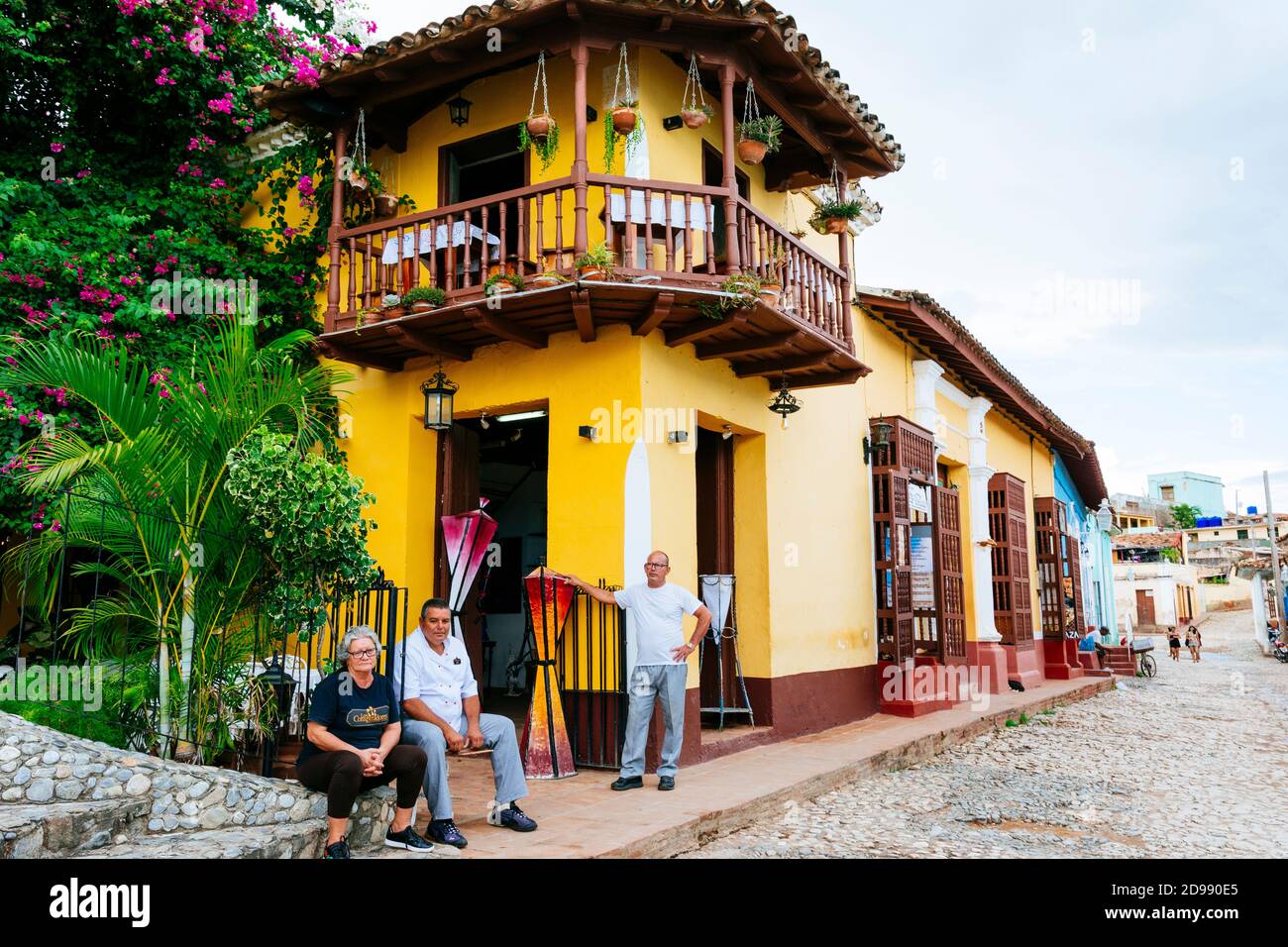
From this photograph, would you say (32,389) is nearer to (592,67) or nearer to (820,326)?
(592,67)

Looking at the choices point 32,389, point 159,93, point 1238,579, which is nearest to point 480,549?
point 32,389

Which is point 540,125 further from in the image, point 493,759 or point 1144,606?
point 1144,606

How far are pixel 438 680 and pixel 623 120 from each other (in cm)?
457

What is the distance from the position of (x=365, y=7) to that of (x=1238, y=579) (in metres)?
57.0

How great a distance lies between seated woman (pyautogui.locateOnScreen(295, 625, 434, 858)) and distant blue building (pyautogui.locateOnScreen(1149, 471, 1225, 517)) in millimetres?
80362

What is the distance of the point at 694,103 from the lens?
8.68 meters

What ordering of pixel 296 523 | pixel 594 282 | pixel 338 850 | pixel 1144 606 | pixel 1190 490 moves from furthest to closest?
pixel 1190 490 < pixel 1144 606 < pixel 594 282 < pixel 296 523 < pixel 338 850

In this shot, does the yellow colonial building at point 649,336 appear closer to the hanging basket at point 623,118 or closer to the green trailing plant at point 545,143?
the hanging basket at point 623,118

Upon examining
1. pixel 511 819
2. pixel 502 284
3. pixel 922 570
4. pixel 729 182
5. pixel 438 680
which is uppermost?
pixel 729 182

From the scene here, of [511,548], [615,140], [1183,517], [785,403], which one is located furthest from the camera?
[1183,517]

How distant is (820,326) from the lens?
28.8 ft

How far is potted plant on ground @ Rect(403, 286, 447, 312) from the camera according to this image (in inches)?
305

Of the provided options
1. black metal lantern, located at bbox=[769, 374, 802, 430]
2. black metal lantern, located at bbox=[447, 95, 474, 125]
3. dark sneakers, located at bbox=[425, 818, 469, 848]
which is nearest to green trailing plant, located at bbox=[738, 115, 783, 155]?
black metal lantern, located at bbox=[769, 374, 802, 430]

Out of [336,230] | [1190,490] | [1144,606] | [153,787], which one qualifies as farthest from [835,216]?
[1190,490]
